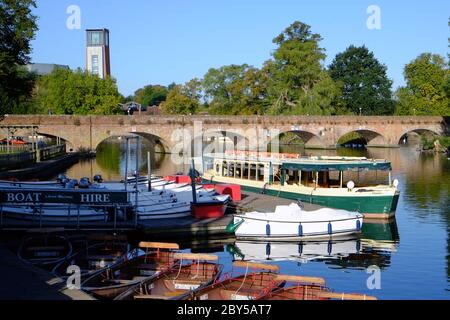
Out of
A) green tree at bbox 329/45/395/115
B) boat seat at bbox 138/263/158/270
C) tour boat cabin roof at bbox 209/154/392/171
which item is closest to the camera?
boat seat at bbox 138/263/158/270

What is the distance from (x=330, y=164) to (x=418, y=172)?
22.4 meters

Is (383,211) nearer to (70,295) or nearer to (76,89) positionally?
(70,295)

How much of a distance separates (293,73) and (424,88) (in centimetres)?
2657

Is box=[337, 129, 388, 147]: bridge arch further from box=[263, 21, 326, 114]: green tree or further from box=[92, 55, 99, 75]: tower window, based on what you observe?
box=[92, 55, 99, 75]: tower window

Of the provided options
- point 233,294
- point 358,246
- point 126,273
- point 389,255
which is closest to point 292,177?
point 358,246

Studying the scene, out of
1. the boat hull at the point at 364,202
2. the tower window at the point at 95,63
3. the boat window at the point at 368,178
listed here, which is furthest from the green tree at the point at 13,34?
the tower window at the point at 95,63

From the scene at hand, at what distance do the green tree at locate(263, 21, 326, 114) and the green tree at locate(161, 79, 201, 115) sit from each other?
18.6 meters

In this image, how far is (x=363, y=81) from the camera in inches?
4247

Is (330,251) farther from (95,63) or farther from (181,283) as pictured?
(95,63)

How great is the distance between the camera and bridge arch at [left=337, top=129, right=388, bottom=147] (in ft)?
288

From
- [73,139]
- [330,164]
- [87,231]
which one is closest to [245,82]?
[73,139]

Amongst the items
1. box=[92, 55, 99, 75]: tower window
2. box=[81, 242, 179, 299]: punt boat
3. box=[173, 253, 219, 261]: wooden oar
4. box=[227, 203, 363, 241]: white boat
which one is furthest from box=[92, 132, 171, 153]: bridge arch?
box=[92, 55, 99, 75]: tower window

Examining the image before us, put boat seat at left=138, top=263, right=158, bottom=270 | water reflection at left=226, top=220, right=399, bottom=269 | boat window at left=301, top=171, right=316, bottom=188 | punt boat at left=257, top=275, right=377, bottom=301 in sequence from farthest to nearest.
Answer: boat window at left=301, top=171, right=316, bottom=188 → water reflection at left=226, top=220, right=399, bottom=269 → boat seat at left=138, top=263, right=158, bottom=270 → punt boat at left=257, top=275, right=377, bottom=301
